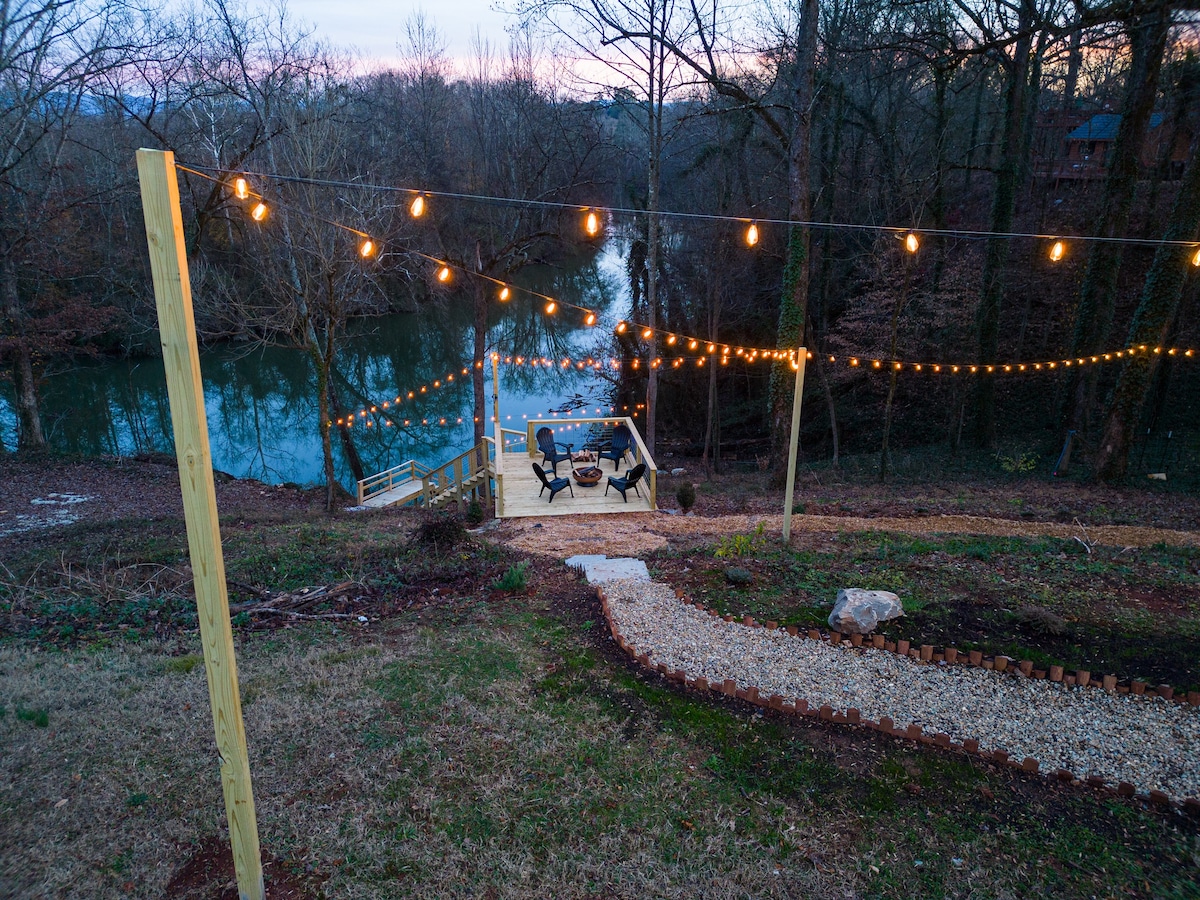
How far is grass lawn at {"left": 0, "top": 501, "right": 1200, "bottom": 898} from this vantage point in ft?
8.97

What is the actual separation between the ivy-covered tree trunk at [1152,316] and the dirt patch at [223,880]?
12.2m

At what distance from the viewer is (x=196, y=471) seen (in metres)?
2.13

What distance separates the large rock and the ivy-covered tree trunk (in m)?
7.74

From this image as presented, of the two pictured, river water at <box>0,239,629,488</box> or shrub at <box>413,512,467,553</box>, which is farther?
river water at <box>0,239,629,488</box>

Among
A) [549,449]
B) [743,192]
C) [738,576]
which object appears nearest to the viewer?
[738,576]

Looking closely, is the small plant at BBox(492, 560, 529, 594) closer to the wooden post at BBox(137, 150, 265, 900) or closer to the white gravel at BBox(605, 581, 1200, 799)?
the white gravel at BBox(605, 581, 1200, 799)

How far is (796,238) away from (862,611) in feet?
25.4

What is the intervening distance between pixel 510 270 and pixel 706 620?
11.2m

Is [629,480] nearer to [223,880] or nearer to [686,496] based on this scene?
[686,496]

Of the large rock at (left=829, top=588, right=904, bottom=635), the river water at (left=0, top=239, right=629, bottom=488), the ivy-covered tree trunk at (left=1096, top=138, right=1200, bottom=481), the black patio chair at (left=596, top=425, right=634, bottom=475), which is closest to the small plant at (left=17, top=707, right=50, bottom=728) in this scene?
the large rock at (left=829, top=588, right=904, bottom=635)

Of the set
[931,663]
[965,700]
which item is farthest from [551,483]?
[965,700]

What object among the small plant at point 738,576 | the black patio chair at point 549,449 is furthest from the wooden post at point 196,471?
the black patio chair at point 549,449

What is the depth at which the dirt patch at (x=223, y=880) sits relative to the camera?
101 inches

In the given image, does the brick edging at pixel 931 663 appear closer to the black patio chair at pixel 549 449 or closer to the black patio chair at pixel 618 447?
the black patio chair at pixel 549 449
